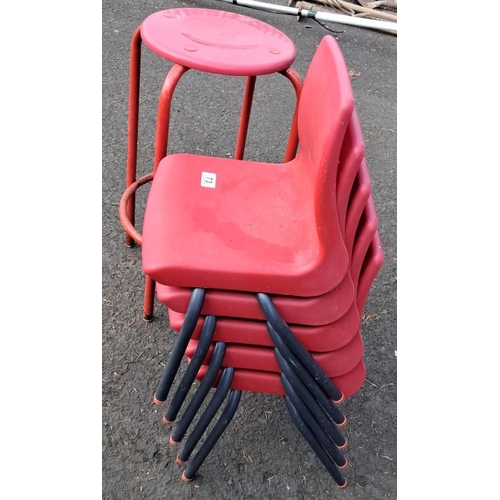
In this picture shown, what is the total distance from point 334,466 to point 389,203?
1.55 metres

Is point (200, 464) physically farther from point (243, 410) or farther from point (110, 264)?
point (110, 264)

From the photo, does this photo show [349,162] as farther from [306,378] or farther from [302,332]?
[306,378]

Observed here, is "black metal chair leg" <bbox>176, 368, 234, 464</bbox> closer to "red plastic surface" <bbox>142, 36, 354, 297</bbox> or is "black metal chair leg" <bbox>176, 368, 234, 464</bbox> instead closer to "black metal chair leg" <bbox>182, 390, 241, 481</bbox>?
"black metal chair leg" <bbox>182, 390, 241, 481</bbox>

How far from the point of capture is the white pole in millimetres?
3758

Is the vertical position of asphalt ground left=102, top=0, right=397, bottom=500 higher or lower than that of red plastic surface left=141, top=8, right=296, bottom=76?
lower

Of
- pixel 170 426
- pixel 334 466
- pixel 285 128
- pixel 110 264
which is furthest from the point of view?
pixel 285 128

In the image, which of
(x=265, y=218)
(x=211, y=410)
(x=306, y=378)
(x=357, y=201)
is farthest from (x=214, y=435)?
(x=357, y=201)

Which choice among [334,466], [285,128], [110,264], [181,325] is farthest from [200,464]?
[285,128]

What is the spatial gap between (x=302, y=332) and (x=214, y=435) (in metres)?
0.45

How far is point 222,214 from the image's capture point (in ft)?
4.61

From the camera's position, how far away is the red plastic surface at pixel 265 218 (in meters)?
1.14

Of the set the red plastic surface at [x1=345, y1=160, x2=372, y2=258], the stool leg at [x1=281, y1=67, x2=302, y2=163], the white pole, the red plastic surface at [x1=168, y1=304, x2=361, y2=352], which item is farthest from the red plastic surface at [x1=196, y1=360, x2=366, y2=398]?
the white pole

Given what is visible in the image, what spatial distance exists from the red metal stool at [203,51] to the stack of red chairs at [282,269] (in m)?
0.19

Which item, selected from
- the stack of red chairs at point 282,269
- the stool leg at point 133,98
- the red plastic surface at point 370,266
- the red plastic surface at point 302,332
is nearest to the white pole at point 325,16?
the stool leg at point 133,98
